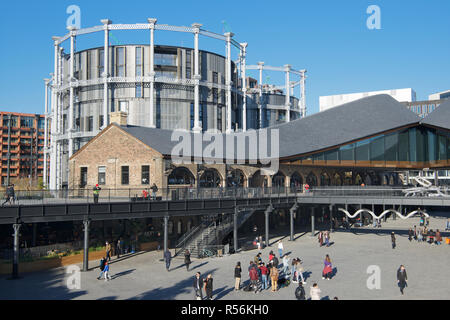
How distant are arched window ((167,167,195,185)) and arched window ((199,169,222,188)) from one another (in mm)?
1900

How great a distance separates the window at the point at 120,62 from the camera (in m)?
64.6

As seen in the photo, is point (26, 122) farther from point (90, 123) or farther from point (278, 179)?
point (278, 179)

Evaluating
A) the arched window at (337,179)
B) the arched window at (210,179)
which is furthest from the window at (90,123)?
the arched window at (337,179)

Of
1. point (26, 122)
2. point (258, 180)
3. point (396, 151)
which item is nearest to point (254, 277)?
point (258, 180)

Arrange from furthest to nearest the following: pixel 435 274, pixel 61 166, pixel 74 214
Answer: pixel 61 166, pixel 74 214, pixel 435 274

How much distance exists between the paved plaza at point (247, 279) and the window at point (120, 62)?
1573 inches

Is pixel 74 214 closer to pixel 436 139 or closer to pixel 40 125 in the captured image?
pixel 436 139

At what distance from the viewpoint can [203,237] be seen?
32281mm

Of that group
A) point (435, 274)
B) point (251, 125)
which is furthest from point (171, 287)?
point (251, 125)

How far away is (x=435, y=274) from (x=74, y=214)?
20812mm

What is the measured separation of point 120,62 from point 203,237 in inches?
1618

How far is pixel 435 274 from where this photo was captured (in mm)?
23703

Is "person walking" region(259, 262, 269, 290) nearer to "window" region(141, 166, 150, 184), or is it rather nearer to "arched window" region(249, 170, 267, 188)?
"window" region(141, 166, 150, 184)

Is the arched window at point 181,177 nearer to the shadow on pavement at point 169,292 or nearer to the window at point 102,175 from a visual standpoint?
the window at point 102,175
